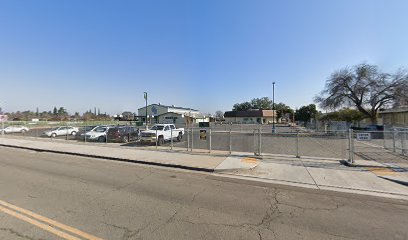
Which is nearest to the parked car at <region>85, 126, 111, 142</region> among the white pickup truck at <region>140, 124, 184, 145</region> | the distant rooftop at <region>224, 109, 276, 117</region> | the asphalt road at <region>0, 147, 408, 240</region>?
the white pickup truck at <region>140, 124, 184, 145</region>

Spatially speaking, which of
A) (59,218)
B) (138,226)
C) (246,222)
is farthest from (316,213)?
(59,218)

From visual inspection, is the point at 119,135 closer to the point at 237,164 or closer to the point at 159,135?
the point at 159,135

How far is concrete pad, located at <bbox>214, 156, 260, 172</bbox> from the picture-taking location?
31.4 feet

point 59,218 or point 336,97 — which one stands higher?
point 336,97

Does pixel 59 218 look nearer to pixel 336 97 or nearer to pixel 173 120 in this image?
pixel 336 97

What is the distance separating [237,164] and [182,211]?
562cm

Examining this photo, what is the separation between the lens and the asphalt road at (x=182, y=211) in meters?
4.11

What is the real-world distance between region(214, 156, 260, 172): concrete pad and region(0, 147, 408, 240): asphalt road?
6.07 feet

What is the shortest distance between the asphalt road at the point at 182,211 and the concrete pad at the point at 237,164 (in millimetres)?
1851

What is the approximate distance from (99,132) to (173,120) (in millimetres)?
52404

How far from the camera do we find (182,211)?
16.7ft

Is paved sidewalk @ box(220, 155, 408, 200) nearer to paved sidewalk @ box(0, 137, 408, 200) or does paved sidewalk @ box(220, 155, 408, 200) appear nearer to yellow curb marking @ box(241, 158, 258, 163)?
paved sidewalk @ box(0, 137, 408, 200)

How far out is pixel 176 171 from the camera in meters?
9.46

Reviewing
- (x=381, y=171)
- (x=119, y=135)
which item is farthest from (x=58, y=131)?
(x=381, y=171)
